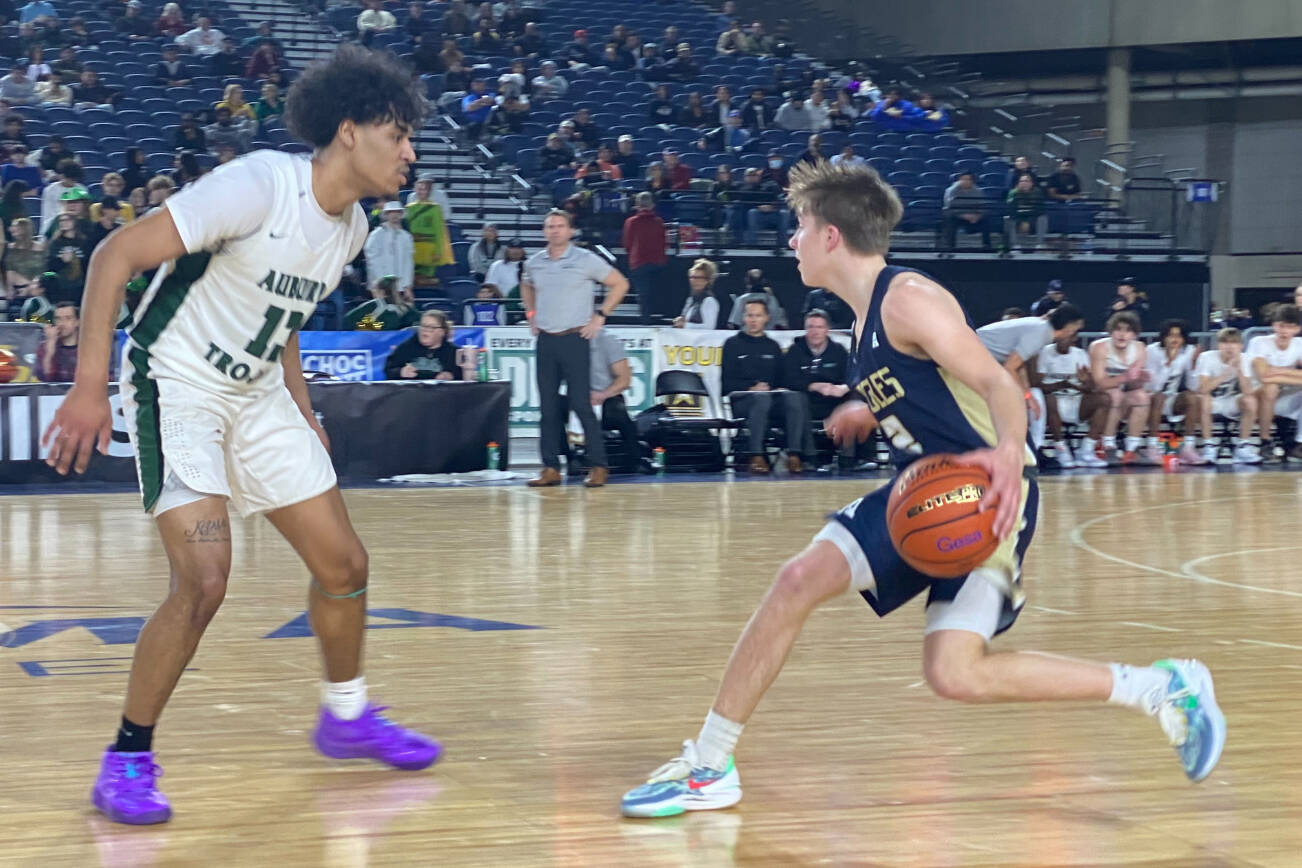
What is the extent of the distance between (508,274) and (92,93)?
20.6 ft

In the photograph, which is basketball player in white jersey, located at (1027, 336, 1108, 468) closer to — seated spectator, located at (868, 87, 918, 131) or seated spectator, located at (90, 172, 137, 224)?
seated spectator, located at (90, 172, 137, 224)

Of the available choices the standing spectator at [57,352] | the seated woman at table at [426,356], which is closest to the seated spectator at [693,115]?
the seated woman at table at [426,356]

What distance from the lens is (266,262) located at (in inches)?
142

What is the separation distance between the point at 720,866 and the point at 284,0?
22.4 metres

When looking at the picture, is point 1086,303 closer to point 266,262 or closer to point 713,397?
point 713,397

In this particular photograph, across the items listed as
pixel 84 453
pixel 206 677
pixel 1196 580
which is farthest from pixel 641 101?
pixel 84 453

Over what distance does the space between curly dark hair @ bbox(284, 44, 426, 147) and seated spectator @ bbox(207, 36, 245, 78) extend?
56.2 ft

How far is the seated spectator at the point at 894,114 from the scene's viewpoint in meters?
24.7

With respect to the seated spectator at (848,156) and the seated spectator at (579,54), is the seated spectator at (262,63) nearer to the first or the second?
the seated spectator at (579,54)

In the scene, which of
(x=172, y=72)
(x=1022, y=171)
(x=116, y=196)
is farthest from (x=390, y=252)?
(x=1022, y=171)

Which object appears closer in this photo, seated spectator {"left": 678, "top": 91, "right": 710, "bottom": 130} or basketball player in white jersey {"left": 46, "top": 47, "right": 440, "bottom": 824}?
basketball player in white jersey {"left": 46, "top": 47, "right": 440, "bottom": 824}

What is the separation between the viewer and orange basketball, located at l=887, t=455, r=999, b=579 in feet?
10.7

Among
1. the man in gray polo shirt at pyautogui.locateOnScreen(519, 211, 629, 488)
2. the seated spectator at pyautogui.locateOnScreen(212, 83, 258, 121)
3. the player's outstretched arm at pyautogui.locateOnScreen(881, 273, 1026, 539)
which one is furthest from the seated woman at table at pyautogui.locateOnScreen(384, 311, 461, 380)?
the player's outstretched arm at pyautogui.locateOnScreen(881, 273, 1026, 539)

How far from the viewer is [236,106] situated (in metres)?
18.0
